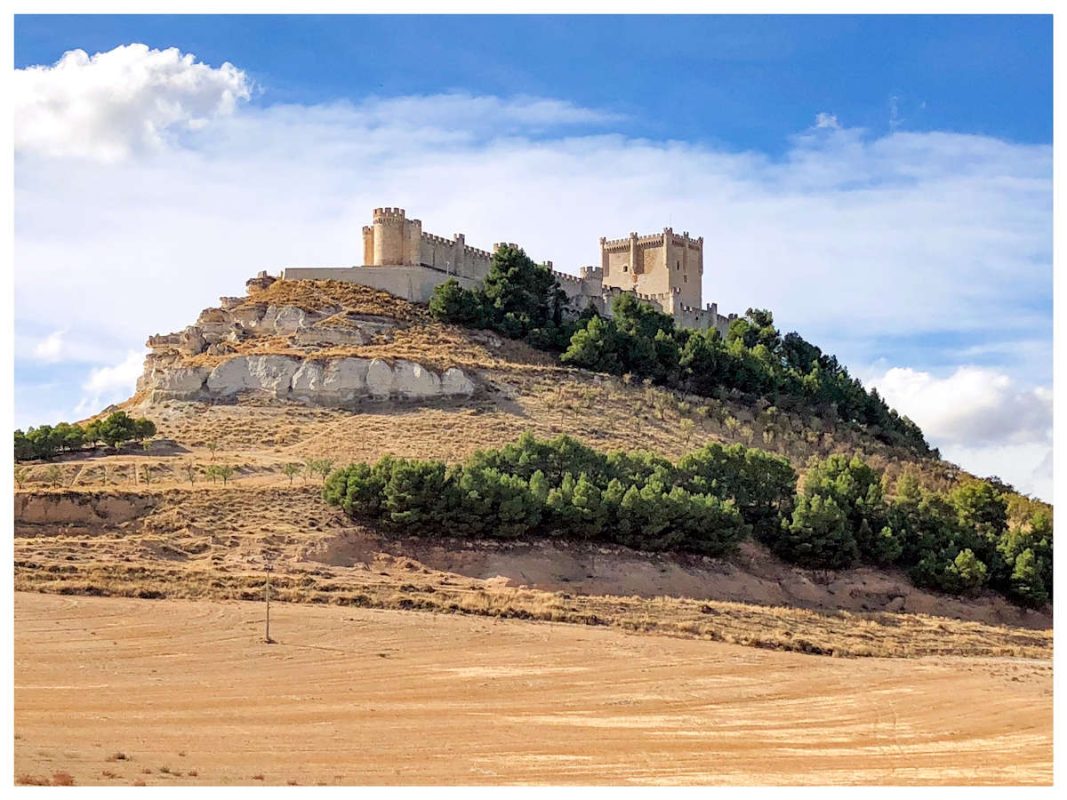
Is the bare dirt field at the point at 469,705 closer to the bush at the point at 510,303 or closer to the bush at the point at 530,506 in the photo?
the bush at the point at 530,506

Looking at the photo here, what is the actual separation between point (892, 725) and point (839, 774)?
4320 mm

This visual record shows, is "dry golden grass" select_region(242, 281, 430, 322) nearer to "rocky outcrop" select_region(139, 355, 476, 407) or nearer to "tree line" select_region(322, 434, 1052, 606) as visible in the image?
"rocky outcrop" select_region(139, 355, 476, 407)

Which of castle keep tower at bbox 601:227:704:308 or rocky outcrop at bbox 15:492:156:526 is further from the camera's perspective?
castle keep tower at bbox 601:227:704:308

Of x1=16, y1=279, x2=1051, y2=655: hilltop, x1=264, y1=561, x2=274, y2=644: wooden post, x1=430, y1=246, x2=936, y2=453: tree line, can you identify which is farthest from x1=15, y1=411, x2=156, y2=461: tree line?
x1=430, y1=246, x2=936, y2=453: tree line

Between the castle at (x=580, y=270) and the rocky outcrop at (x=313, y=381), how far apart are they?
25.2 feet

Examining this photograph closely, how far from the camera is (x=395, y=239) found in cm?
6078

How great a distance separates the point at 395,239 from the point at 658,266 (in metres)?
16.6

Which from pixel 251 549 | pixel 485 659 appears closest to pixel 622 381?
pixel 251 549

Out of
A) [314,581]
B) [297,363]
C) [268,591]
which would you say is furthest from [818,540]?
[297,363]

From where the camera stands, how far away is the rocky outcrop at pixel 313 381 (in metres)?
52.5

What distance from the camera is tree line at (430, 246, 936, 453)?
5897 cm

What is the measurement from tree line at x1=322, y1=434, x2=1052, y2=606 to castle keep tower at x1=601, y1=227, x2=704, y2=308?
89.2ft

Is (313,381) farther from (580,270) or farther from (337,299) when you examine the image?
(580,270)

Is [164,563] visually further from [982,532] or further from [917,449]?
[917,449]
